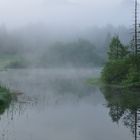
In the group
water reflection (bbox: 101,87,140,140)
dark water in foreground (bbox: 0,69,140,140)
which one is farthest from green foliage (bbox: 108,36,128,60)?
dark water in foreground (bbox: 0,69,140,140)

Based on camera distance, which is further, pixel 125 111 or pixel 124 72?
pixel 124 72

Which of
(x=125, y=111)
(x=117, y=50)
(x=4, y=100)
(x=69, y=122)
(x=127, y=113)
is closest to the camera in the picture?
(x=69, y=122)

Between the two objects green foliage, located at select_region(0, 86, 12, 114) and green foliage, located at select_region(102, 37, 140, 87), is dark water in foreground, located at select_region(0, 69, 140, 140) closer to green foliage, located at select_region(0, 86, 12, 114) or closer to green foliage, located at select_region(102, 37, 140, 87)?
→ green foliage, located at select_region(0, 86, 12, 114)

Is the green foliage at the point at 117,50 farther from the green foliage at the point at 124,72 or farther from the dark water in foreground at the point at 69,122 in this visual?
the dark water in foreground at the point at 69,122

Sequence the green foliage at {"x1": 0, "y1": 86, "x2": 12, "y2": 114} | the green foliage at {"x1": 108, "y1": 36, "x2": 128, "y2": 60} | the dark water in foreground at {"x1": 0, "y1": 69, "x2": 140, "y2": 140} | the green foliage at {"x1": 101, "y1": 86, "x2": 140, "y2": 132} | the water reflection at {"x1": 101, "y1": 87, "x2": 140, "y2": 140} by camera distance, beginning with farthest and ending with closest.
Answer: the green foliage at {"x1": 108, "y1": 36, "x2": 128, "y2": 60}, the green foliage at {"x1": 0, "y1": 86, "x2": 12, "y2": 114}, the green foliage at {"x1": 101, "y1": 86, "x2": 140, "y2": 132}, the water reflection at {"x1": 101, "y1": 87, "x2": 140, "y2": 140}, the dark water in foreground at {"x1": 0, "y1": 69, "x2": 140, "y2": 140}

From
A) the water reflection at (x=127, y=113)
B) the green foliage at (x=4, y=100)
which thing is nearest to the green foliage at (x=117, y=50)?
the water reflection at (x=127, y=113)

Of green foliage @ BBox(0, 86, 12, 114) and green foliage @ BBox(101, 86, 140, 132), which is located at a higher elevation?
green foliage @ BBox(0, 86, 12, 114)

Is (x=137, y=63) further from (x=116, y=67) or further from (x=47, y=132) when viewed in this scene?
(x=47, y=132)

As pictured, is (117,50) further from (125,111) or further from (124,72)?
(125,111)

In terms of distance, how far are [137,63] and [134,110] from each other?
1713 inches

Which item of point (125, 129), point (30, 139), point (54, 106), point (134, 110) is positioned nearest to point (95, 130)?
point (125, 129)

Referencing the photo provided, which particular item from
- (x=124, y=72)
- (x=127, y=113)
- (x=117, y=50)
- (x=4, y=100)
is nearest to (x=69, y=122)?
(x=127, y=113)

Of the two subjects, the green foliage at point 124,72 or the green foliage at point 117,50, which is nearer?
the green foliage at point 124,72

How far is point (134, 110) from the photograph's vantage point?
4938cm
